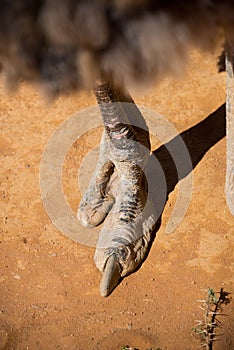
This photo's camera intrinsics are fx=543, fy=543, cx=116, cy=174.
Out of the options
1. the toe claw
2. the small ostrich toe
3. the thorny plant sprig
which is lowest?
the thorny plant sprig

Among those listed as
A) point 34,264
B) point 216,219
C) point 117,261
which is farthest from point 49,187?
point 216,219

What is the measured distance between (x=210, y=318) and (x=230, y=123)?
38.7 inches

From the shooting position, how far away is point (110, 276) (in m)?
2.82

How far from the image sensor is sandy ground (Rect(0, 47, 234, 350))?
2.70 m

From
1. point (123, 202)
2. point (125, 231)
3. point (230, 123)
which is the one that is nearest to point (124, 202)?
point (123, 202)

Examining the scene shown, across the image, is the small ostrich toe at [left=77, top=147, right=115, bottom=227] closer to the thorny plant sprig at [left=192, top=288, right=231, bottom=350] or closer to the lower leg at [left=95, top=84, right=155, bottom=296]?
the lower leg at [left=95, top=84, right=155, bottom=296]

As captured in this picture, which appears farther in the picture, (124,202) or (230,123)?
(124,202)

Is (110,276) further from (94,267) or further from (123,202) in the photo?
(123,202)

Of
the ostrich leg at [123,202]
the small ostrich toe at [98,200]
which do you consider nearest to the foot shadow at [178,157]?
the ostrich leg at [123,202]

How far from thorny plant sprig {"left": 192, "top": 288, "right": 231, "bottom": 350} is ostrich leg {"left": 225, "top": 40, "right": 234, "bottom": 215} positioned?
0.59 meters

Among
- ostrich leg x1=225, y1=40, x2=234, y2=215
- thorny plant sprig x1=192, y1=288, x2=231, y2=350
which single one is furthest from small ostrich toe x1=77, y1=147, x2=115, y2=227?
thorny plant sprig x1=192, y1=288, x2=231, y2=350

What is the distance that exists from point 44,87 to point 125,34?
22 cm

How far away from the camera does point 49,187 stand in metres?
3.40

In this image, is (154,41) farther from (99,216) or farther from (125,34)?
(99,216)
